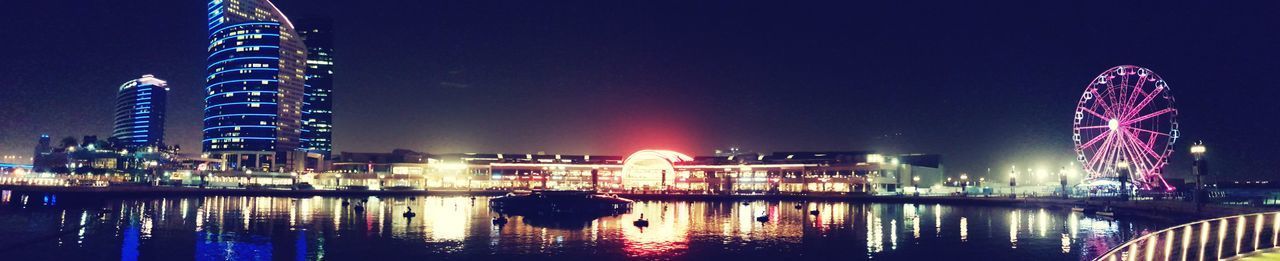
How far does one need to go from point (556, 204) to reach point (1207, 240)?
8854 cm

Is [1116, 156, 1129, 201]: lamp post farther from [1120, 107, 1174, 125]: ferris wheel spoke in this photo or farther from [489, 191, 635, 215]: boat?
[489, 191, 635, 215]: boat

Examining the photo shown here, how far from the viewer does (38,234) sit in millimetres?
70000

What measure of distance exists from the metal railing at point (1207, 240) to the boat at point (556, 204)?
272 feet

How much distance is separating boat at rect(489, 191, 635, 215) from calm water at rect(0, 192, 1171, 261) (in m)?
10.4

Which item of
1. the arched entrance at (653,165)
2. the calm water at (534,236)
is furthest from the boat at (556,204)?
the arched entrance at (653,165)

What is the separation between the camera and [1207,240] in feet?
83.0

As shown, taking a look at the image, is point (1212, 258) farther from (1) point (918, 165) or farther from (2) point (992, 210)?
(1) point (918, 165)

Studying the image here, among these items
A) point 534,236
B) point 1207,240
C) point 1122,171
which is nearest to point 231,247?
point 534,236

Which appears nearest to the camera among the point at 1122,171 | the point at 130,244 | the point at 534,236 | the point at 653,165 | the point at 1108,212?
the point at 130,244

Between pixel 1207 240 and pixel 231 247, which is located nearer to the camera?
pixel 1207 240

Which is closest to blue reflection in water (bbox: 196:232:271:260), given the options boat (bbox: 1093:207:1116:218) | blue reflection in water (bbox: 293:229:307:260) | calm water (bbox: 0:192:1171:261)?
calm water (bbox: 0:192:1171:261)

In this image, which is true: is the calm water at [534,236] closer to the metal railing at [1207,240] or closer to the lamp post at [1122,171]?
the lamp post at [1122,171]

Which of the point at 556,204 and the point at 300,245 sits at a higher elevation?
the point at 556,204

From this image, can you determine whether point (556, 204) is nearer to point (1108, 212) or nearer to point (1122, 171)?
point (1108, 212)
